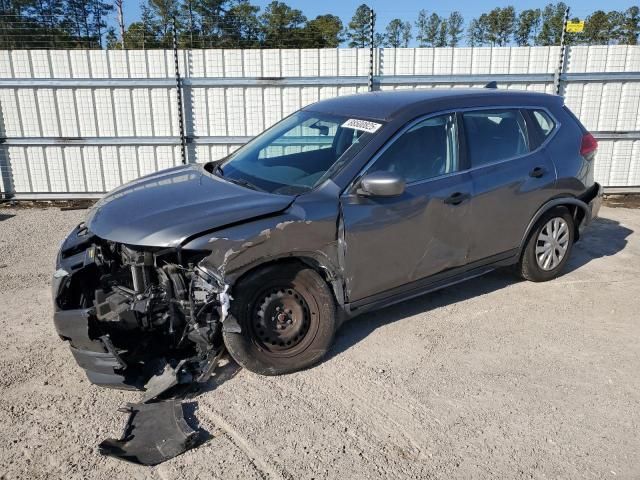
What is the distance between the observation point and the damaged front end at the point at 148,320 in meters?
3.50

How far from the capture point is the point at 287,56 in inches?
341

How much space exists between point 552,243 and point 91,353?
417 cm

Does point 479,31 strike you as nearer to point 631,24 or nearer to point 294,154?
point 631,24

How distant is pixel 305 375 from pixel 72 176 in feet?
21.7

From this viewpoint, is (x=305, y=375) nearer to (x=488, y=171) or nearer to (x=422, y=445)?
(x=422, y=445)

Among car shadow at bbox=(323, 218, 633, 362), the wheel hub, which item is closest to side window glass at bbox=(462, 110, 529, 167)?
car shadow at bbox=(323, 218, 633, 362)

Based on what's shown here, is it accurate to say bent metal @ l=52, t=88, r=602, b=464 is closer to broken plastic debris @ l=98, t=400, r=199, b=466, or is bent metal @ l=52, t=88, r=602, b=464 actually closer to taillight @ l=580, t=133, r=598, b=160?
broken plastic debris @ l=98, t=400, r=199, b=466

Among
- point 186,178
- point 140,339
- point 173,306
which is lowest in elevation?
point 140,339

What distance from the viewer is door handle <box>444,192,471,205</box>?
4.31 m

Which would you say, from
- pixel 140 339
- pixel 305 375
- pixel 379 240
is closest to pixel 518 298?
pixel 379 240

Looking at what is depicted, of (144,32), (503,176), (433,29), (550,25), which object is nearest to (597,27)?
(550,25)

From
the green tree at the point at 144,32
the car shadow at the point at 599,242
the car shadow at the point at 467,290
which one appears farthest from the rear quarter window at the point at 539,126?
the green tree at the point at 144,32

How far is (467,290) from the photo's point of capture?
5410mm

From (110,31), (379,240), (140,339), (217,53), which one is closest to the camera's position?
(140,339)
